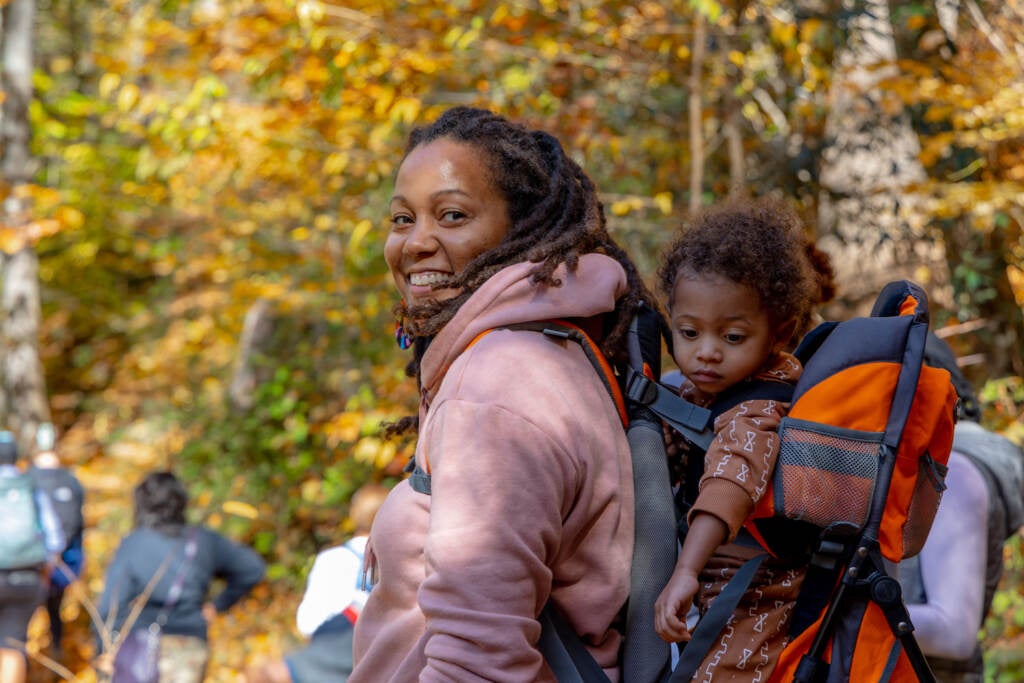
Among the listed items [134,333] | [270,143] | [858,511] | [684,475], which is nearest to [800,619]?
[858,511]

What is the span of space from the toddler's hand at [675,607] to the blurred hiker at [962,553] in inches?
55.1

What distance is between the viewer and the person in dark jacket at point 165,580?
257 inches

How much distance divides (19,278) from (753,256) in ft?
33.8

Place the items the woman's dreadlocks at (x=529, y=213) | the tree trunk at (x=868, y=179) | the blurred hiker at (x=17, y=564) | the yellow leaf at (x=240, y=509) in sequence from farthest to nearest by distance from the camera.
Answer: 1. the yellow leaf at (x=240, y=509)
2. the blurred hiker at (x=17, y=564)
3. the tree trunk at (x=868, y=179)
4. the woman's dreadlocks at (x=529, y=213)

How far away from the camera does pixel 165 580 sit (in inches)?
258

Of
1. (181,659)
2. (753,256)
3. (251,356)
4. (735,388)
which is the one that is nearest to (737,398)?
(735,388)

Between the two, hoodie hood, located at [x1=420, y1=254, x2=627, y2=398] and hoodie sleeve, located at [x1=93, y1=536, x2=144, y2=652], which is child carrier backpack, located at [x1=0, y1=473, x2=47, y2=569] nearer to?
hoodie sleeve, located at [x1=93, y1=536, x2=144, y2=652]

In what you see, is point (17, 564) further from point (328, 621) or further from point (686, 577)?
point (686, 577)

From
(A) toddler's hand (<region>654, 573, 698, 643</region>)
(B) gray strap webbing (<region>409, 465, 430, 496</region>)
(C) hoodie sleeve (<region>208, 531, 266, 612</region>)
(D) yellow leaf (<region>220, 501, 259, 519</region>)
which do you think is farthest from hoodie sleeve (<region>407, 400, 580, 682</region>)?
(D) yellow leaf (<region>220, 501, 259, 519</region>)

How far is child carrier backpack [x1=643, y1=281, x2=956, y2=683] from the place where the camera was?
1920 millimetres

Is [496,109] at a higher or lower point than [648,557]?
lower

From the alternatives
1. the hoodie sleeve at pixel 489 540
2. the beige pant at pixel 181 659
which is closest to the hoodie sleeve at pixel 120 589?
the beige pant at pixel 181 659

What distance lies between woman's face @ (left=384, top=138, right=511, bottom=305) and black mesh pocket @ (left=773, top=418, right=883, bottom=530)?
0.71m

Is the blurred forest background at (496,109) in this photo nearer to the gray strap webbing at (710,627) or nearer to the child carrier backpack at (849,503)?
the child carrier backpack at (849,503)
